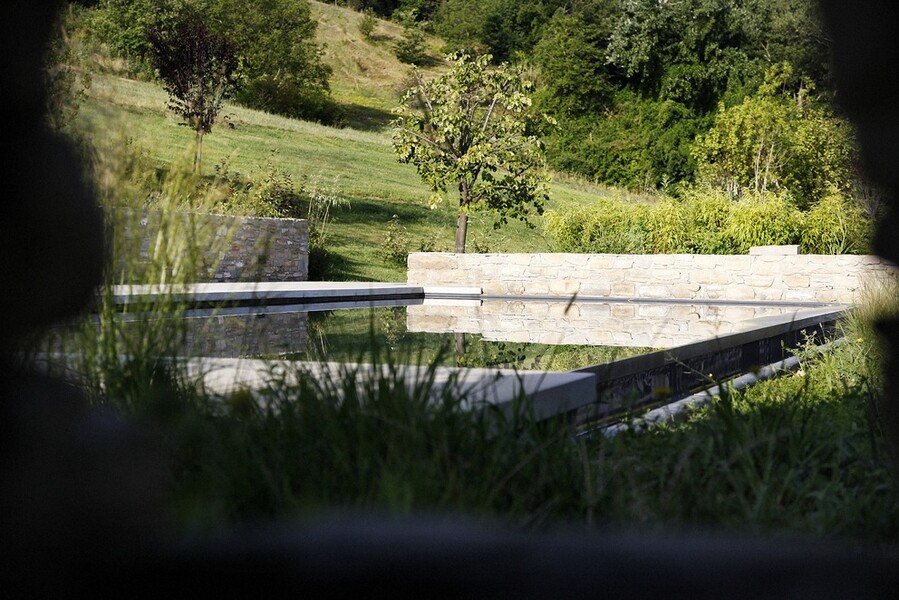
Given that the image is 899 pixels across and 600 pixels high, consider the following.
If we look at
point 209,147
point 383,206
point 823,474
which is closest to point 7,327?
point 823,474

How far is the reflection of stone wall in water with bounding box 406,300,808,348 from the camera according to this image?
267 inches

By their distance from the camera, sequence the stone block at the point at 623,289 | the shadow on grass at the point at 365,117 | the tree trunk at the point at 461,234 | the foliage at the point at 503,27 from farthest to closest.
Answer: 1. the shadow on grass at the point at 365,117
2. the foliage at the point at 503,27
3. the tree trunk at the point at 461,234
4. the stone block at the point at 623,289

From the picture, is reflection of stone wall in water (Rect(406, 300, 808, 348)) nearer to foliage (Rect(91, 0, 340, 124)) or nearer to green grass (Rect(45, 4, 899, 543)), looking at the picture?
green grass (Rect(45, 4, 899, 543))

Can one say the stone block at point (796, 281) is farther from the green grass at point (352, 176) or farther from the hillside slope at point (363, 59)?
the hillside slope at point (363, 59)

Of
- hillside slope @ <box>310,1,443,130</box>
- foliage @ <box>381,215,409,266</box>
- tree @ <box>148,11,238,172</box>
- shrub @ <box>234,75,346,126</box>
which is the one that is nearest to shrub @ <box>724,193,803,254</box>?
foliage @ <box>381,215,409,266</box>

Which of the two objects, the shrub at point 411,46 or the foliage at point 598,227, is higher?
the shrub at point 411,46

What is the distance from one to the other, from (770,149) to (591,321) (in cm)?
1139

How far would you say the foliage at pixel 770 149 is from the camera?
61.8 ft

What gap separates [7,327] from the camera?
1449 mm

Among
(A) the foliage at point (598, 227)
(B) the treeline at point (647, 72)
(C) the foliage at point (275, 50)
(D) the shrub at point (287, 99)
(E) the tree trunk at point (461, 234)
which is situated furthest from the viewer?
(D) the shrub at point (287, 99)

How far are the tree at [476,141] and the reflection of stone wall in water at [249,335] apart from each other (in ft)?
16.4

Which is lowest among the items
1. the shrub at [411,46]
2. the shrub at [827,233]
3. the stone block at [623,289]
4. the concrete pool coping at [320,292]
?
the concrete pool coping at [320,292]

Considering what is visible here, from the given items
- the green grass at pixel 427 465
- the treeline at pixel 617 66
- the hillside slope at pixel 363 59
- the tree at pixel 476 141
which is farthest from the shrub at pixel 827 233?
the hillside slope at pixel 363 59

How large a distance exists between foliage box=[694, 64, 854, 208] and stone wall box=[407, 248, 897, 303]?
26.0ft
